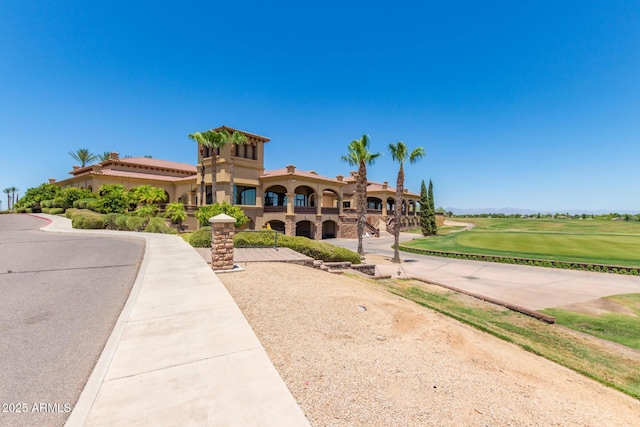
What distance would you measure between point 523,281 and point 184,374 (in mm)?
17891

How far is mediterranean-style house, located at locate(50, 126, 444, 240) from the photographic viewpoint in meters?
33.7

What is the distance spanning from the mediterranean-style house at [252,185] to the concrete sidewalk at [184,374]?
26.0 meters

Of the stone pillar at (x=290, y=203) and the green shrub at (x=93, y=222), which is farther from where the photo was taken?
the stone pillar at (x=290, y=203)

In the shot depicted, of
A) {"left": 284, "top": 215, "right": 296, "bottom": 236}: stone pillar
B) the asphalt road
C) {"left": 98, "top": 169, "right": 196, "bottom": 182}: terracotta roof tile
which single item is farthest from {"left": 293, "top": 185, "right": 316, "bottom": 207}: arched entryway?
the asphalt road

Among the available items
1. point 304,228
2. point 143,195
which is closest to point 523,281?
point 304,228

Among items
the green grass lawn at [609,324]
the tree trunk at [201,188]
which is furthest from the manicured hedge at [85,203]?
the green grass lawn at [609,324]

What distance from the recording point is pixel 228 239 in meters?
10.5

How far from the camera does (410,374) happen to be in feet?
14.0

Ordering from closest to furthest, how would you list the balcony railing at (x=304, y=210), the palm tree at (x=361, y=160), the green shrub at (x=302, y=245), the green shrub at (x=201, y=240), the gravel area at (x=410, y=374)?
the gravel area at (x=410, y=374) < the green shrub at (x=302, y=245) < the green shrub at (x=201, y=240) < the palm tree at (x=361, y=160) < the balcony railing at (x=304, y=210)

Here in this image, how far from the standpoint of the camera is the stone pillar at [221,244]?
1031cm

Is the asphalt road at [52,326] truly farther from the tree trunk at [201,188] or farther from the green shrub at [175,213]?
the tree trunk at [201,188]

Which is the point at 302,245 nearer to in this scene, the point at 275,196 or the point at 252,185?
the point at 252,185

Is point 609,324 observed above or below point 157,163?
below

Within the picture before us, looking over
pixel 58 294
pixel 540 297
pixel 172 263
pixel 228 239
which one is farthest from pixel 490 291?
pixel 58 294
